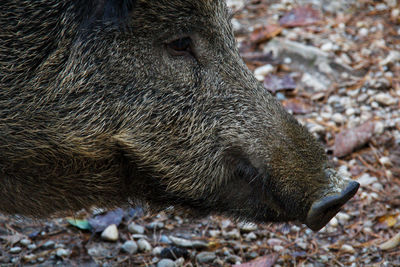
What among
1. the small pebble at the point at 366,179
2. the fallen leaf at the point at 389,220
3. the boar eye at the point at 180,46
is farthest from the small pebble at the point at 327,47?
the boar eye at the point at 180,46

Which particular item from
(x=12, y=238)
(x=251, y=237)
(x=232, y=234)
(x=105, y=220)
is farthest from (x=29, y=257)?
(x=251, y=237)

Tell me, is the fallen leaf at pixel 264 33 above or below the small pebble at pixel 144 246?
above

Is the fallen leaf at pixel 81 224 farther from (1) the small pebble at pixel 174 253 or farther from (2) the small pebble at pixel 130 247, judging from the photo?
(1) the small pebble at pixel 174 253

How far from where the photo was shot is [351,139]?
5195 millimetres

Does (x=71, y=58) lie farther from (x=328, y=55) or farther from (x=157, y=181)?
(x=328, y=55)

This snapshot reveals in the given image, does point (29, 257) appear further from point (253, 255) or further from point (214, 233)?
point (253, 255)

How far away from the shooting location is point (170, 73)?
123 inches

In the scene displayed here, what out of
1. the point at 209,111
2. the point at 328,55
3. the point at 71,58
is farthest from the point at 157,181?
the point at 328,55

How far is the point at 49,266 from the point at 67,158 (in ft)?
3.60

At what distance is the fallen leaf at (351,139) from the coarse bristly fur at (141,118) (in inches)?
77.6

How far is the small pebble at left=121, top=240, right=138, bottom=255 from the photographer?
4.10m

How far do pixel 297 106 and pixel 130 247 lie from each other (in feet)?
7.58

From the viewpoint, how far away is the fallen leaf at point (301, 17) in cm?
690

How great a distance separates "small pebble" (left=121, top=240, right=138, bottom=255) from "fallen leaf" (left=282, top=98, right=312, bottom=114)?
2154 millimetres
